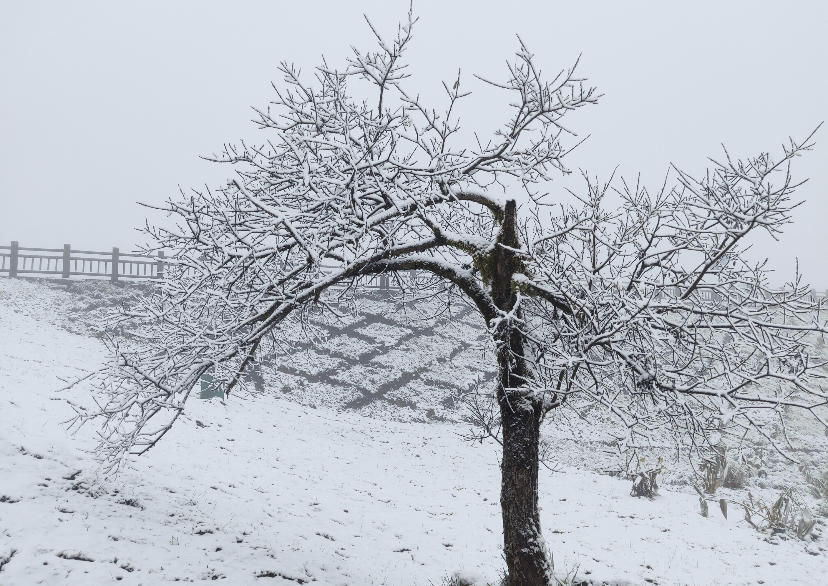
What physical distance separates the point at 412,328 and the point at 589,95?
18.7 metres

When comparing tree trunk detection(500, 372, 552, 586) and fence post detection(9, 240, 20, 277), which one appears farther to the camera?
fence post detection(9, 240, 20, 277)

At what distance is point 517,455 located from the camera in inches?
235

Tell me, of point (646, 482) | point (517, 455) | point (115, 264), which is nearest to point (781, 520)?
point (646, 482)

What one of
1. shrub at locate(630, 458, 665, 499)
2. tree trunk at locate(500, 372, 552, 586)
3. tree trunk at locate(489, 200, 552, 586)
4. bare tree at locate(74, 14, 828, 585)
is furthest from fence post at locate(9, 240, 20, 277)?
shrub at locate(630, 458, 665, 499)

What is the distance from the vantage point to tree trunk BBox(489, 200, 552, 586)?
5.88m

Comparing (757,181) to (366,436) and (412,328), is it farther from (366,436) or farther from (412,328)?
(412,328)

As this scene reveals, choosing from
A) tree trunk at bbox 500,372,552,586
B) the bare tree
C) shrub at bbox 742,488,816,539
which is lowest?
shrub at bbox 742,488,816,539

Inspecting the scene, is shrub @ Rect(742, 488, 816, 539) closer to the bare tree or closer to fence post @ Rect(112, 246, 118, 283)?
the bare tree

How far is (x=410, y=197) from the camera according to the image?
5.31m

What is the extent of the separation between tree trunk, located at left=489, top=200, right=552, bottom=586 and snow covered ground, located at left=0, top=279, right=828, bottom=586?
3.54 ft

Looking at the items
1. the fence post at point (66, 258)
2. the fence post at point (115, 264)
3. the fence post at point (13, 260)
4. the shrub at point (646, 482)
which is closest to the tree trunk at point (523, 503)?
the shrub at point (646, 482)

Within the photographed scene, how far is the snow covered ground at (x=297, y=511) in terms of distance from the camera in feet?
19.2

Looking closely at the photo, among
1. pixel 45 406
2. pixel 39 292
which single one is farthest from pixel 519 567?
pixel 39 292

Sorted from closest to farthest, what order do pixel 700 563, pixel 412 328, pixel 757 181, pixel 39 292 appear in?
pixel 757 181
pixel 700 563
pixel 39 292
pixel 412 328
